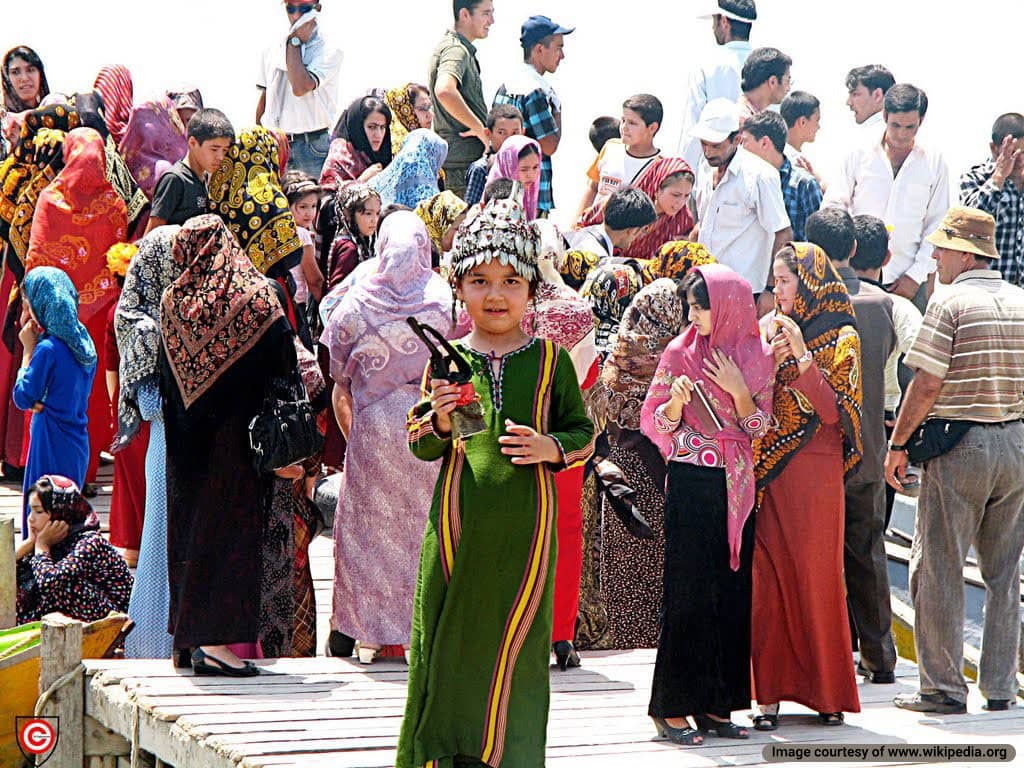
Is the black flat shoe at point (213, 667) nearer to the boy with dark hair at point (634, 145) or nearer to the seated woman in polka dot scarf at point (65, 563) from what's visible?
the seated woman in polka dot scarf at point (65, 563)

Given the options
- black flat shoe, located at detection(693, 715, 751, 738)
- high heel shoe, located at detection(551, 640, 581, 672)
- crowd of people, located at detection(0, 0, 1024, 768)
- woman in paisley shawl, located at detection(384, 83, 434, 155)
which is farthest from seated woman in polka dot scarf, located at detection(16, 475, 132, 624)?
woman in paisley shawl, located at detection(384, 83, 434, 155)

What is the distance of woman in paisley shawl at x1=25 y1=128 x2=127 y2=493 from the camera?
30.8 ft

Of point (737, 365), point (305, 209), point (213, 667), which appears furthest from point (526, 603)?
point (305, 209)

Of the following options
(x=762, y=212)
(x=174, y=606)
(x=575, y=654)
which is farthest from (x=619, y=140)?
(x=174, y=606)

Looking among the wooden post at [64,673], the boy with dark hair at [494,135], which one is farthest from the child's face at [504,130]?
the wooden post at [64,673]

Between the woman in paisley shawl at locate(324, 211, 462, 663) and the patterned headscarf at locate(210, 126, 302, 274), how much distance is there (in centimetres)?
105

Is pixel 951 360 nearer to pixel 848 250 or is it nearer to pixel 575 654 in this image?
pixel 848 250

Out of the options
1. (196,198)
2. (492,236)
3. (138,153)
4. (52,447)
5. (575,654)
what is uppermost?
(138,153)

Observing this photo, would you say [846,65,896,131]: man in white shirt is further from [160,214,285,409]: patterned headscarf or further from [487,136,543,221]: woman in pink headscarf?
[160,214,285,409]: patterned headscarf

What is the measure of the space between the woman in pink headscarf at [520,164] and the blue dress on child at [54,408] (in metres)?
2.64

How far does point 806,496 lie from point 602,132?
6.27 metres

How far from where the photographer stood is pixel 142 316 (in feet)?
21.8

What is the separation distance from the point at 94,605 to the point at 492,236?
3.49 metres

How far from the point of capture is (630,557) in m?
7.70
